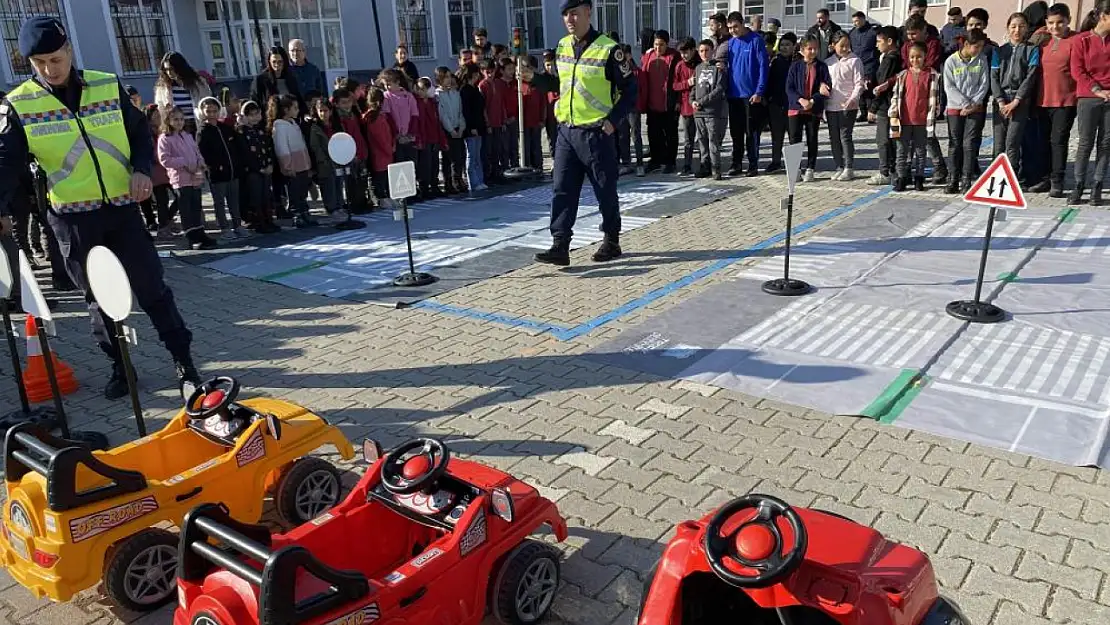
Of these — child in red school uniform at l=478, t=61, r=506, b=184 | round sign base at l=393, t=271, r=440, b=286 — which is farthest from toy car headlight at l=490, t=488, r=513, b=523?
child in red school uniform at l=478, t=61, r=506, b=184

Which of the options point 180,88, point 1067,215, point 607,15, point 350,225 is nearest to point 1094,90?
point 1067,215

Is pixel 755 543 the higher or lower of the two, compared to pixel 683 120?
lower

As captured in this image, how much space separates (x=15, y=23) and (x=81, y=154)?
55.0ft

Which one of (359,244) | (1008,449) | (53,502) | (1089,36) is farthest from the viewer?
(359,244)

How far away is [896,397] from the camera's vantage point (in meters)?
5.35

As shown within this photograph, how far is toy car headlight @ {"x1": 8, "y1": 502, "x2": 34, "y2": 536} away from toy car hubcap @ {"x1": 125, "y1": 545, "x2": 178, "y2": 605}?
0.44 m

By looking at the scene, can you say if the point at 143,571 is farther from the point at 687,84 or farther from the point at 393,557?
the point at 687,84

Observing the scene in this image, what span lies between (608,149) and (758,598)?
6502 mm

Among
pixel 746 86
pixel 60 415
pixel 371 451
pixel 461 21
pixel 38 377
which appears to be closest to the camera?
pixel 371 451

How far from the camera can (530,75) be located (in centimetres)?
1387

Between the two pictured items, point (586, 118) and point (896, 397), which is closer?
point (896, 397)

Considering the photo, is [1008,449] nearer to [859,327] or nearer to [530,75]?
[859,327]

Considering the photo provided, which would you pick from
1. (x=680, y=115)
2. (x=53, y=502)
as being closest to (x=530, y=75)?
(x=680, y=115)

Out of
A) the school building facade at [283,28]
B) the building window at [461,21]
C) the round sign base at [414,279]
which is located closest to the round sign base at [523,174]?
the round sign base at [414,279]
